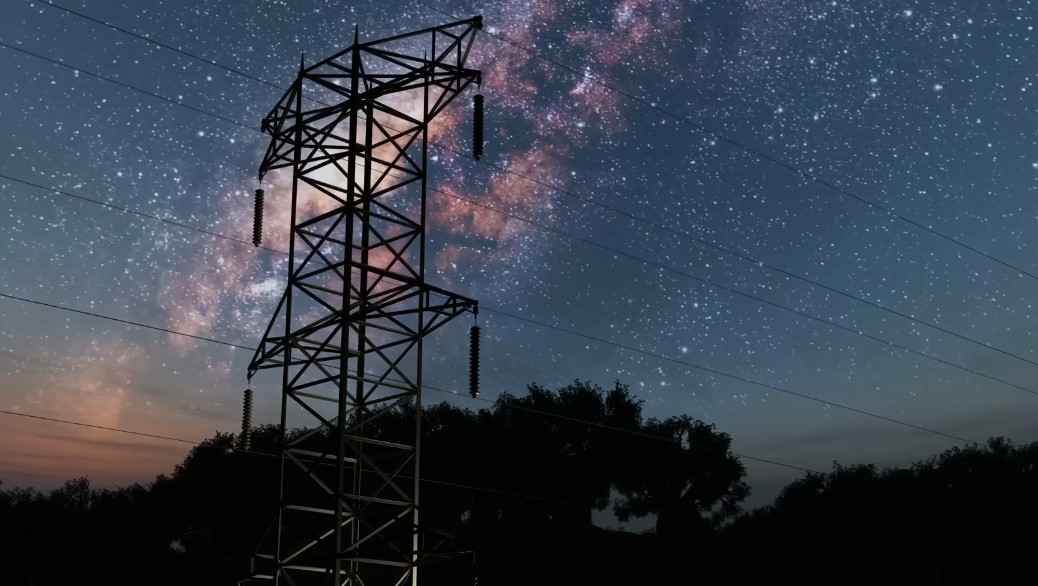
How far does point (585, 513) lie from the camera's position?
245 feet

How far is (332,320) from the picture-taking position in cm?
2092

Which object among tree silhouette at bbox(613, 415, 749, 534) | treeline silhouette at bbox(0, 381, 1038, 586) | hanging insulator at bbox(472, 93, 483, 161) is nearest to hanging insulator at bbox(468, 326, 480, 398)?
hanging insulator at bbox(472, 93, 483, 161)

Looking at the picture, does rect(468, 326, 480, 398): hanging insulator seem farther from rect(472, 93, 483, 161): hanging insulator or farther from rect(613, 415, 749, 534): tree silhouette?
rect(613, 415, 749, 534): tree silhouette

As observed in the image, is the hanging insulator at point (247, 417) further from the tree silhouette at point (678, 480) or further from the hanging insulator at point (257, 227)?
the tree silhouette at point (678, 480)

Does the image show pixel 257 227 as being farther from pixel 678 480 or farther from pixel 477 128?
pixel 678 480

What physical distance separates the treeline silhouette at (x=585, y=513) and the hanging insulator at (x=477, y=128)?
35.8 metres

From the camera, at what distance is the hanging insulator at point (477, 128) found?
21.9m

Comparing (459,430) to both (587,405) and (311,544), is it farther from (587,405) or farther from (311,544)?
(311,544)

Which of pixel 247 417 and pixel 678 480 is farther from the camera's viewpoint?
pixel 678 480

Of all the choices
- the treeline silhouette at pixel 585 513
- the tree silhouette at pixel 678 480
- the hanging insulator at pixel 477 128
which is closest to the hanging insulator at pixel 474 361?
the hanging insulator at pixel 477 128

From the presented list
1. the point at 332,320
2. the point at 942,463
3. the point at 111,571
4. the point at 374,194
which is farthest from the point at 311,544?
the point at 111,571

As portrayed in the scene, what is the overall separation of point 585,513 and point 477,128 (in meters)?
57.0

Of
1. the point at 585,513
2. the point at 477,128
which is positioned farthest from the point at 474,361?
the point at 585,513

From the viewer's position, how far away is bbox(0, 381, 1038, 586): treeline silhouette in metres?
54.6
